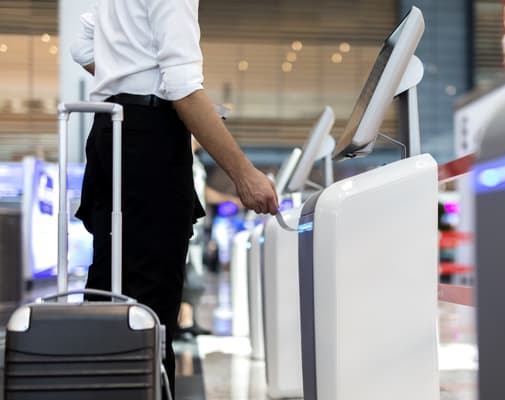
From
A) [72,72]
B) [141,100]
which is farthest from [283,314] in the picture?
[72,72]

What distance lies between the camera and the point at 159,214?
1.69 metres

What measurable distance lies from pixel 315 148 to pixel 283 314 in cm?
74

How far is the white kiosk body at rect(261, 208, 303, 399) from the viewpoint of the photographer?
2.82 meters

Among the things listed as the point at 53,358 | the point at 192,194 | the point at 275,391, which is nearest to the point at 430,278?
the point at 192,194

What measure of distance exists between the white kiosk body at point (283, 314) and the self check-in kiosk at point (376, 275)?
98 centimetres

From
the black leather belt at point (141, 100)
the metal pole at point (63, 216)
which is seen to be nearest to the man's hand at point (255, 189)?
the black leather belt at point (141, 100)

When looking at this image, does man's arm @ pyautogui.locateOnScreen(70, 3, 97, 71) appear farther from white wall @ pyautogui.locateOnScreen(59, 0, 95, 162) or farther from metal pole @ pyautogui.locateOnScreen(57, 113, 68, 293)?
white wall @ pyautogui.locateOnScreen(59, 0, 95, 162)

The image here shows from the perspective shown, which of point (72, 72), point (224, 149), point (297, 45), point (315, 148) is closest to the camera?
point (224, 149)

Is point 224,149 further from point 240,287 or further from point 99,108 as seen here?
point 240,287

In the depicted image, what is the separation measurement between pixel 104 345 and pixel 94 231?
442 mm

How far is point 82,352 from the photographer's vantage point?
1.36m

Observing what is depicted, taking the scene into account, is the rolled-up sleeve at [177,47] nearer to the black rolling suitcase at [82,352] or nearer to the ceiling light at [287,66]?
the black rolling suitcase at [82,352]

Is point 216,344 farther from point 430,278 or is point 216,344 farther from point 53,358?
point 53,358

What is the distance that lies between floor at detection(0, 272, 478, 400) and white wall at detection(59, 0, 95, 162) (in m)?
0.82
